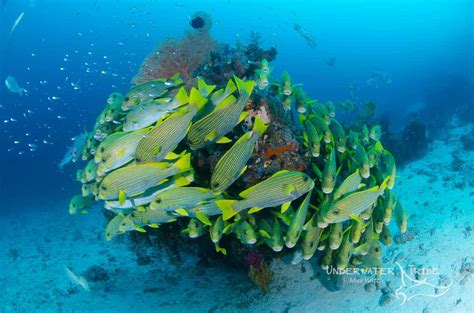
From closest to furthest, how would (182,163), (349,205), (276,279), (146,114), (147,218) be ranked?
(182,163), (349,205), (146,114), (147,218), (276,279)

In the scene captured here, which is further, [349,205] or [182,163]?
[349,205]

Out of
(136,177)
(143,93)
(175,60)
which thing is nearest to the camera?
(136,177)

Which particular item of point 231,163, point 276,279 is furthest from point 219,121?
point 276,279

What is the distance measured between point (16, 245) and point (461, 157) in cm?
1672

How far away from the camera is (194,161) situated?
4891mm

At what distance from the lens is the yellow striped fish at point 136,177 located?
3.61 meters

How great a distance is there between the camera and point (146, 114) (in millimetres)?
4102

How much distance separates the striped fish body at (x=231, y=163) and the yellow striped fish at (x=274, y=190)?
20cm

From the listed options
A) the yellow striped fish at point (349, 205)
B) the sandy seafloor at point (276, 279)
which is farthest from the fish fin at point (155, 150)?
the sandy seafloor at point (276, 279)

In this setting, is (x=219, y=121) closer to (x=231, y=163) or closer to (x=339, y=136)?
(x=231, y=163)

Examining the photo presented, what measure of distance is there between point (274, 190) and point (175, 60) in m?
4.45

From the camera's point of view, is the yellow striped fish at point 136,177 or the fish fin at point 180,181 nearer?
the yellow striped fish at point 136,177

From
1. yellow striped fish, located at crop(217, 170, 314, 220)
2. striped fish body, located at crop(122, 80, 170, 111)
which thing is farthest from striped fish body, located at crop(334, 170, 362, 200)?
striped fish body, located at crop(122, 80, 170, 111)

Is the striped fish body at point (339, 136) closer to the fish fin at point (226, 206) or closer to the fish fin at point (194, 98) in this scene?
the fish fin at point (226, 206)
